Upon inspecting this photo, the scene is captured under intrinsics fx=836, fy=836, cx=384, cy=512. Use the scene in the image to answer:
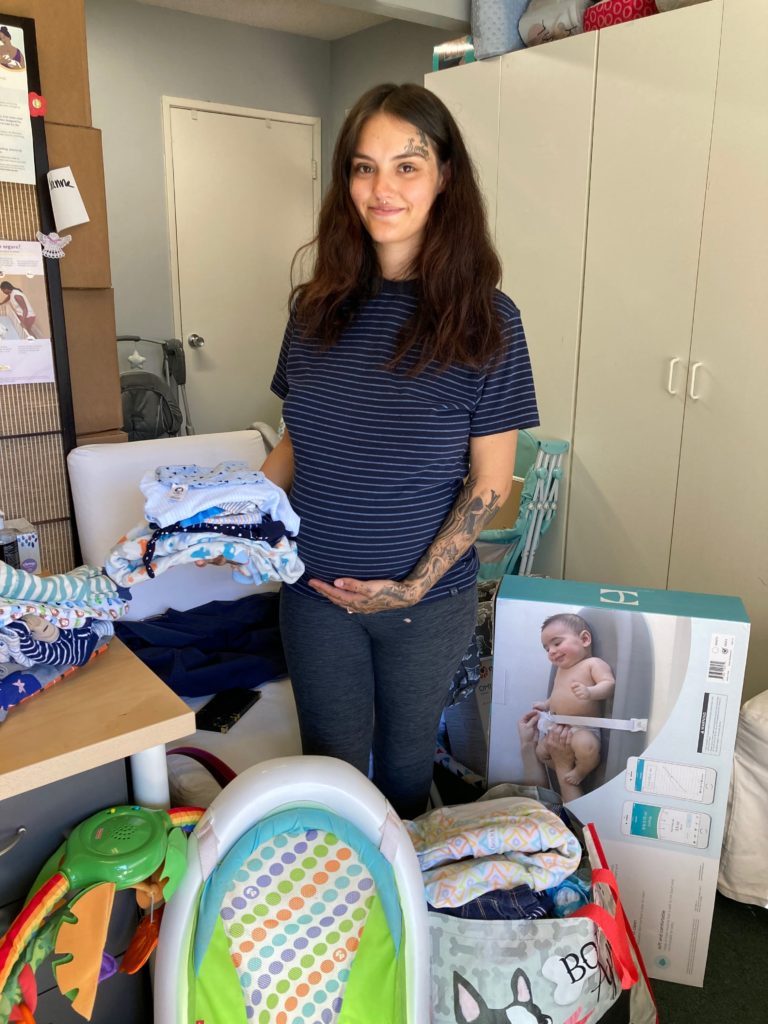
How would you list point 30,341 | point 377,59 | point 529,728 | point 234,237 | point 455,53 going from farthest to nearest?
1. point 234,237
2. point 377,59
3. point 455,53
4. point 30,341
5. point 529,728

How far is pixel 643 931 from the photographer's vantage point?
1629 millimetres

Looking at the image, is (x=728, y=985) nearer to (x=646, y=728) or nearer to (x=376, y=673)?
A: (x=646, y=728)

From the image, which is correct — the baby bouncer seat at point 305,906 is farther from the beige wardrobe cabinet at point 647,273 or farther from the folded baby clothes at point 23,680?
the beige wardrobe cabinet at point 647,273

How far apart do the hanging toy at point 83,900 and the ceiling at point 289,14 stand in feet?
11.6

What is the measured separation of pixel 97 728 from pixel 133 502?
3.07 feet

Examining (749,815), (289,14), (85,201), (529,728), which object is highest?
(289,14)

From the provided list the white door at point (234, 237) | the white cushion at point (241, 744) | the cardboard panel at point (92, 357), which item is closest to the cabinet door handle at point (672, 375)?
the white cushion at point (241, 744)

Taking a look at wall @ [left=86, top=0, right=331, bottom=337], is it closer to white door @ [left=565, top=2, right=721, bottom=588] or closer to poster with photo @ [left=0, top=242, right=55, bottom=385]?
poster with photo @ [left=0, top=242, right=55, bottom=385]

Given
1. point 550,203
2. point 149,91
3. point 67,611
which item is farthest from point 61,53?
point 149,91

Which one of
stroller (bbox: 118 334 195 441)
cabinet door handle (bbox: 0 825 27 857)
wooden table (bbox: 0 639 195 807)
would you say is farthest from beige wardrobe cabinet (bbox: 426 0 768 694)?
cabinet door handle (bbox: 0 825 27 857)

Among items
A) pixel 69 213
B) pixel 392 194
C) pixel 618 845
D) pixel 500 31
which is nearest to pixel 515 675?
pixel 618 845

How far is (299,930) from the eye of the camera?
115 centimetres

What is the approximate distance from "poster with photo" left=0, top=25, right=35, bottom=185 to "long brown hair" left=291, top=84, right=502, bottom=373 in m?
0.83

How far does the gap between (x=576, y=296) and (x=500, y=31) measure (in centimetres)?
92
